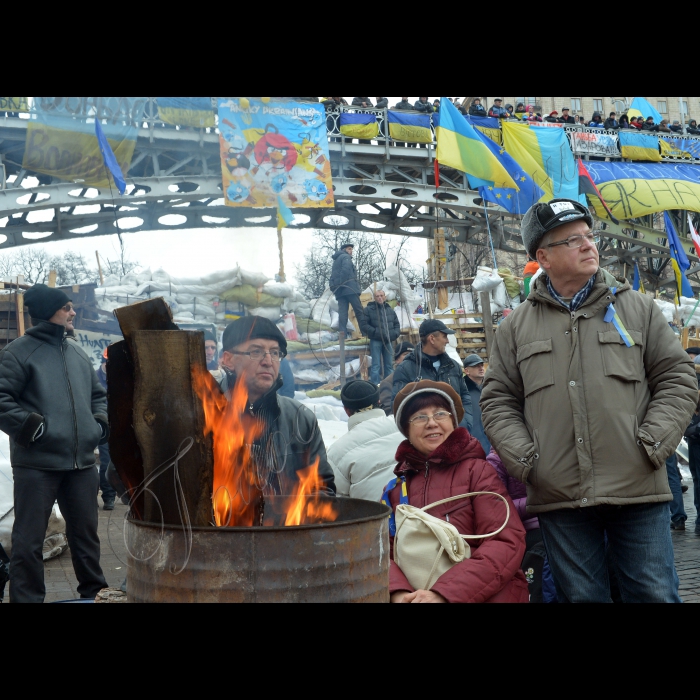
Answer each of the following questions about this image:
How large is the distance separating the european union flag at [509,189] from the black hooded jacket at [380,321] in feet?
14.8

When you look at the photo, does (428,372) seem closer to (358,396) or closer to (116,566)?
(358,396)

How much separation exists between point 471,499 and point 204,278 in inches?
304

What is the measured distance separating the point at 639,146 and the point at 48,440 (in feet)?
79.5

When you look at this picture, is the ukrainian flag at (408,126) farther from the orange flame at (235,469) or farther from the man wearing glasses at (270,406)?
the orange flame at (235,469)

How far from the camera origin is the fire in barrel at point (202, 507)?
7.72ft

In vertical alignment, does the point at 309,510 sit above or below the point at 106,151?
below

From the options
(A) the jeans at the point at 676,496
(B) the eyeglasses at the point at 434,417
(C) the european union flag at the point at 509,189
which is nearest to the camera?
(B) the eyeglasses at the point at 434,417

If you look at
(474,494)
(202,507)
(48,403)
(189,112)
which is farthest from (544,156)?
(202,507)

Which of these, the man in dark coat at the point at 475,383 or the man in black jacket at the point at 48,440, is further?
the man in dark coat at the point at 475,383

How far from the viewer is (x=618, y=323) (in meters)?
2.72

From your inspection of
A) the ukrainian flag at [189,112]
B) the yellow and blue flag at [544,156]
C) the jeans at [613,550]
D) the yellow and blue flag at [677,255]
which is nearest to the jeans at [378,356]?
the ukrainian flag at [189,112]
